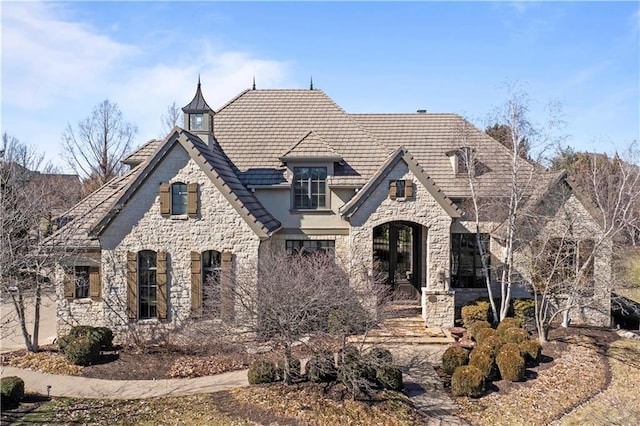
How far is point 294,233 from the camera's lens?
65.3 ft

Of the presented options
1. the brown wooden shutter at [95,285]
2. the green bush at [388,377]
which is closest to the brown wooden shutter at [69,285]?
the brown wooden shutter at [95,285]

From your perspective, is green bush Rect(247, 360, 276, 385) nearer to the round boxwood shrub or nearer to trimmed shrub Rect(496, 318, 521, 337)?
the round boxwood shrub

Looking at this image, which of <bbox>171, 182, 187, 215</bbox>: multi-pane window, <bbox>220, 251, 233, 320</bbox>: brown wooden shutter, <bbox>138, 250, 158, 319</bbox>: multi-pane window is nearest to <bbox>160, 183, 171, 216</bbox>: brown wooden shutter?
<bbox>171, 182, 187, 215</bbox>: multi-pane window

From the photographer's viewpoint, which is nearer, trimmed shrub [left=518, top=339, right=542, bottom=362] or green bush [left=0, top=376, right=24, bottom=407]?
green bush [left=0, top=376, right=24, bottom=407]

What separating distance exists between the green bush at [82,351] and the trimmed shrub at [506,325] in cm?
1473

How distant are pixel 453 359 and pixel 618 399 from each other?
4877 millimetres

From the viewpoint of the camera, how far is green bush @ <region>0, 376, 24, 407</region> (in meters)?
11.1

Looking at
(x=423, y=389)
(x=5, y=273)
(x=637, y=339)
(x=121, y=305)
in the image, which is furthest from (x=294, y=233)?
(x=637, y=339)

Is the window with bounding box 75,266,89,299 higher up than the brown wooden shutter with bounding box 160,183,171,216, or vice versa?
the brown wooden shutter with bounding box 160,183,171,216

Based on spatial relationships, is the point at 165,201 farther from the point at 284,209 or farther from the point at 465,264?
the point at 465,264

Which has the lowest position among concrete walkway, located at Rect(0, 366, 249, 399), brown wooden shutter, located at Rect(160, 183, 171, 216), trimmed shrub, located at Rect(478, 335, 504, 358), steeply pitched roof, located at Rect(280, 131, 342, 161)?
concrete walkway, located at Rect(0, 366, 249, 399)

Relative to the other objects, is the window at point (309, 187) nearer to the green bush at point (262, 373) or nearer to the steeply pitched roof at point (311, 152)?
the steeply pitched roof at point (311, 152)

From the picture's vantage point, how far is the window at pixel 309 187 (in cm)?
1995

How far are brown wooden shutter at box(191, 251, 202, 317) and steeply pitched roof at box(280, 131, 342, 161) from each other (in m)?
6.26
